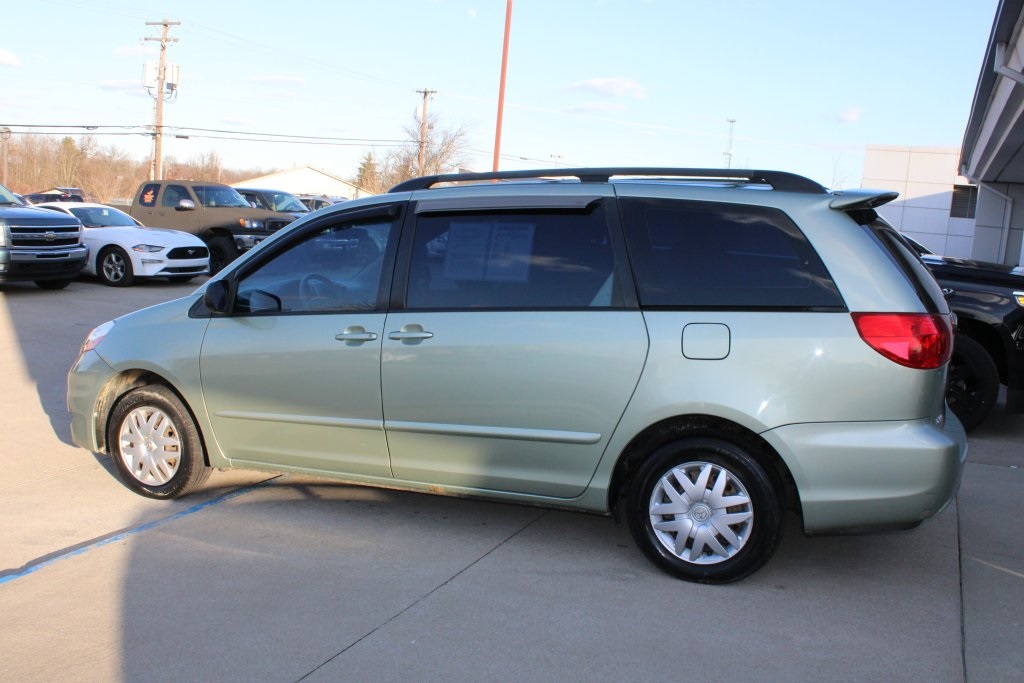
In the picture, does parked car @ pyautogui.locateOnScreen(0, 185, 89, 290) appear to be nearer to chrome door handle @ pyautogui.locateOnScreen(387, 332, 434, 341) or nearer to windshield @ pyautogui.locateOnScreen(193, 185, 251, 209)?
windshield @ pyautogui.locateOnScreen(193, 185, 251, 209)

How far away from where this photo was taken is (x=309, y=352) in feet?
16.1

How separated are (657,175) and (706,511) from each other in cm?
167

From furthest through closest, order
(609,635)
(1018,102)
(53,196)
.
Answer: (53,196) < (1018,102) < (609,635)

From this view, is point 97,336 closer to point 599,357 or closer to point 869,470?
point 599,357

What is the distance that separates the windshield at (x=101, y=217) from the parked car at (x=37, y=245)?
1935 millimetres

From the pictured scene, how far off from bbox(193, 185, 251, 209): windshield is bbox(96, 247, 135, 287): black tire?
123 inches

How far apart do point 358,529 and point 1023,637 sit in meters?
3.08

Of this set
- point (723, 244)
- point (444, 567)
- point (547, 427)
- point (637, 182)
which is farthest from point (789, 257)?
point (444, 567)

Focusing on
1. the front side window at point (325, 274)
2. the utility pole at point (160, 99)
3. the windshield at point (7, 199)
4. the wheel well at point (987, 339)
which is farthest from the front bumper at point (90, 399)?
the utility pole at point (160, 99)

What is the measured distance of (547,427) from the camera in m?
4.45

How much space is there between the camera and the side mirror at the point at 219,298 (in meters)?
5.13

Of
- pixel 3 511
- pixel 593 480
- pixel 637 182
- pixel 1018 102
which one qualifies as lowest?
pixel 3 511

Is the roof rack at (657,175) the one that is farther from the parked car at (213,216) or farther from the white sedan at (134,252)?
the parked car at (213,216)

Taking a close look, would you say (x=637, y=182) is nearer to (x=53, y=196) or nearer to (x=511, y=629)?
(x=511, y=629)
